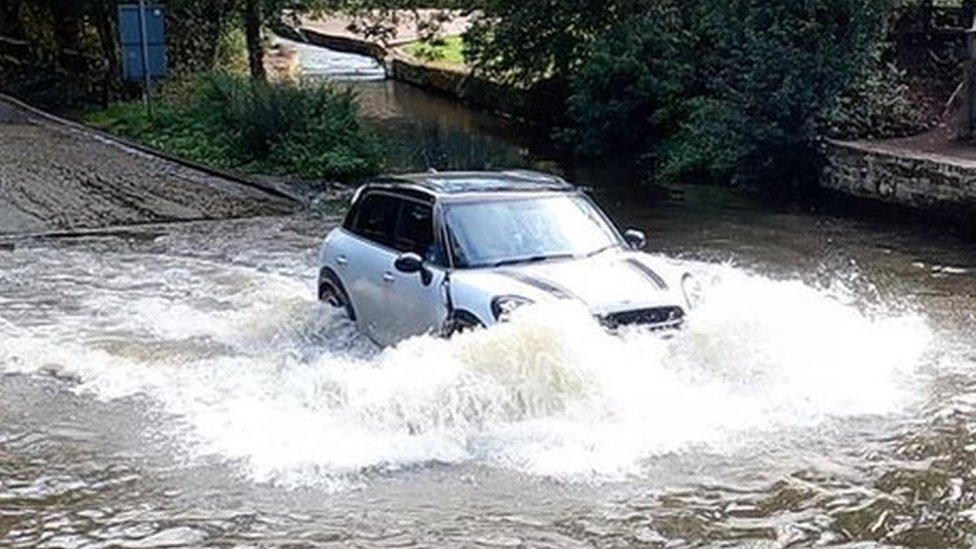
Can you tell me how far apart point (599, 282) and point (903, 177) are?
37.9ft

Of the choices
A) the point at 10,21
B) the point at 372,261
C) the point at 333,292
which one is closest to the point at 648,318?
the point at 372,261

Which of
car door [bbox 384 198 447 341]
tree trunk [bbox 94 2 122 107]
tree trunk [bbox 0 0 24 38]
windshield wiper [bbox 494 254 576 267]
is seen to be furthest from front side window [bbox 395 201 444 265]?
tree trunk [bbox 0 0 24 38]

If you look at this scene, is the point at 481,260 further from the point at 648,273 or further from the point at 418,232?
the point at 648,273

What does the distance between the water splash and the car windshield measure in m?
1.02

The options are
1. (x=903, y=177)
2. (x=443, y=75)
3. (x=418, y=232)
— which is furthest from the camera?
(x=443, y=75)

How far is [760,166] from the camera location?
2309cm

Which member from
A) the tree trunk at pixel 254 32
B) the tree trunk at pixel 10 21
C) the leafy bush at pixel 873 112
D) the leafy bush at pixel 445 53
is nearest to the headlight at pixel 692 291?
the leafy bush at pixel 873 112

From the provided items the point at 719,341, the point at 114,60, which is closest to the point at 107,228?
the point at 719,341

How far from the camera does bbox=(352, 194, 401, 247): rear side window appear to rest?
39.8 ft

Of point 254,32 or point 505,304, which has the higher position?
point 254,32

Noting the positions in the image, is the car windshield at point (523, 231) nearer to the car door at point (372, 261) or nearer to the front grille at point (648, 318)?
the car door at point (372, 261)

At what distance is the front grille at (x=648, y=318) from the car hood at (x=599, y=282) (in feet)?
0.15

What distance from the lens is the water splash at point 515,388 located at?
30.6 ft

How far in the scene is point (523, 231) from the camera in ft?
37.3
